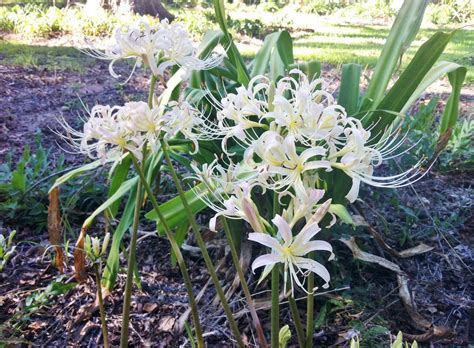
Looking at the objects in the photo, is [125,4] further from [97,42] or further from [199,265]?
[199,265]

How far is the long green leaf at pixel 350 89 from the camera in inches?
72.3

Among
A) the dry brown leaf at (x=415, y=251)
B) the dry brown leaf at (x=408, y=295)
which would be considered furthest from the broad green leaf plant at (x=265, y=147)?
the dry brown leaf at (x=415, y=251)

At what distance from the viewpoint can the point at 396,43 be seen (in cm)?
191

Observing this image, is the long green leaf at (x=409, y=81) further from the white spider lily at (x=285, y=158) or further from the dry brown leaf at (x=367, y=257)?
the white spider lily at (x=285, y=158)

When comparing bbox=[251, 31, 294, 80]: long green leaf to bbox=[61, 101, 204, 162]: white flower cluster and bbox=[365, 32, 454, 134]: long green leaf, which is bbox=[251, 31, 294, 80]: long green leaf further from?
bbox=[61, 101, 204, 162]: white flower cluster

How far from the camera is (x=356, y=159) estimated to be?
2.87 ft

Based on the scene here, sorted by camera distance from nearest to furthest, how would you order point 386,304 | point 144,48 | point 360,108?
point 144,48 → point 386,304 → point 360,108

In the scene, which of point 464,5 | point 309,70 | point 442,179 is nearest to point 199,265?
point 309,70

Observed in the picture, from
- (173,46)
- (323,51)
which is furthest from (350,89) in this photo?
(323,51)

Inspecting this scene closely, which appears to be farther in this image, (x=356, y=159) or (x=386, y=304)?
(x=386, y=304)

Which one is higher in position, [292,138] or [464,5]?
[292,138]

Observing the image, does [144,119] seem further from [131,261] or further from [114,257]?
[114,257]

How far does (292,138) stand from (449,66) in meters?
1.14

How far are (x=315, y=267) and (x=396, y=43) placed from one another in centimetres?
138
